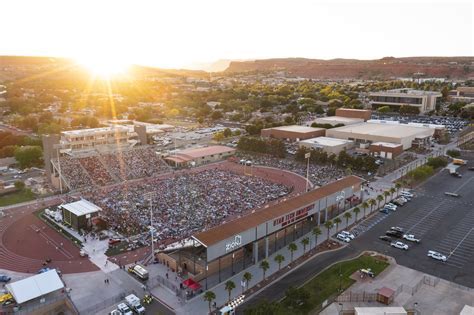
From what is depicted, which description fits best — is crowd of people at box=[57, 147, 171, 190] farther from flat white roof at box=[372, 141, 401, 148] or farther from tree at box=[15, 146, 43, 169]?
flat white roof at box=[372, 141, 401, 148]

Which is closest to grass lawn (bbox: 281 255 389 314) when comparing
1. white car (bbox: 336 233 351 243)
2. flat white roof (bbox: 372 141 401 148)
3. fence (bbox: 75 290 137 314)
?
white car (bbox: 336 233 351 243)

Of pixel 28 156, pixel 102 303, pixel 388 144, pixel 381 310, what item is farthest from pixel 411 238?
pixel 28 156

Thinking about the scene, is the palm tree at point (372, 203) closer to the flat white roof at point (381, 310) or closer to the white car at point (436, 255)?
the white car at point (436, 255)

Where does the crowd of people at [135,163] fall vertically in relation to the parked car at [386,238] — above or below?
above

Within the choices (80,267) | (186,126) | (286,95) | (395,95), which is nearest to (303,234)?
(80,267)

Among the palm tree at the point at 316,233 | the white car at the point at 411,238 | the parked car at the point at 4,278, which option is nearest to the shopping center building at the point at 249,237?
the palm tree at the point at 316,233

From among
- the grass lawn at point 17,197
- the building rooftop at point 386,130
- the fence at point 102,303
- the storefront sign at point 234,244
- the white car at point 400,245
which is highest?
the building rooftop at point 386,130

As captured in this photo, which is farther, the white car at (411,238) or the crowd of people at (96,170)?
the crowd of people at (96,170)
